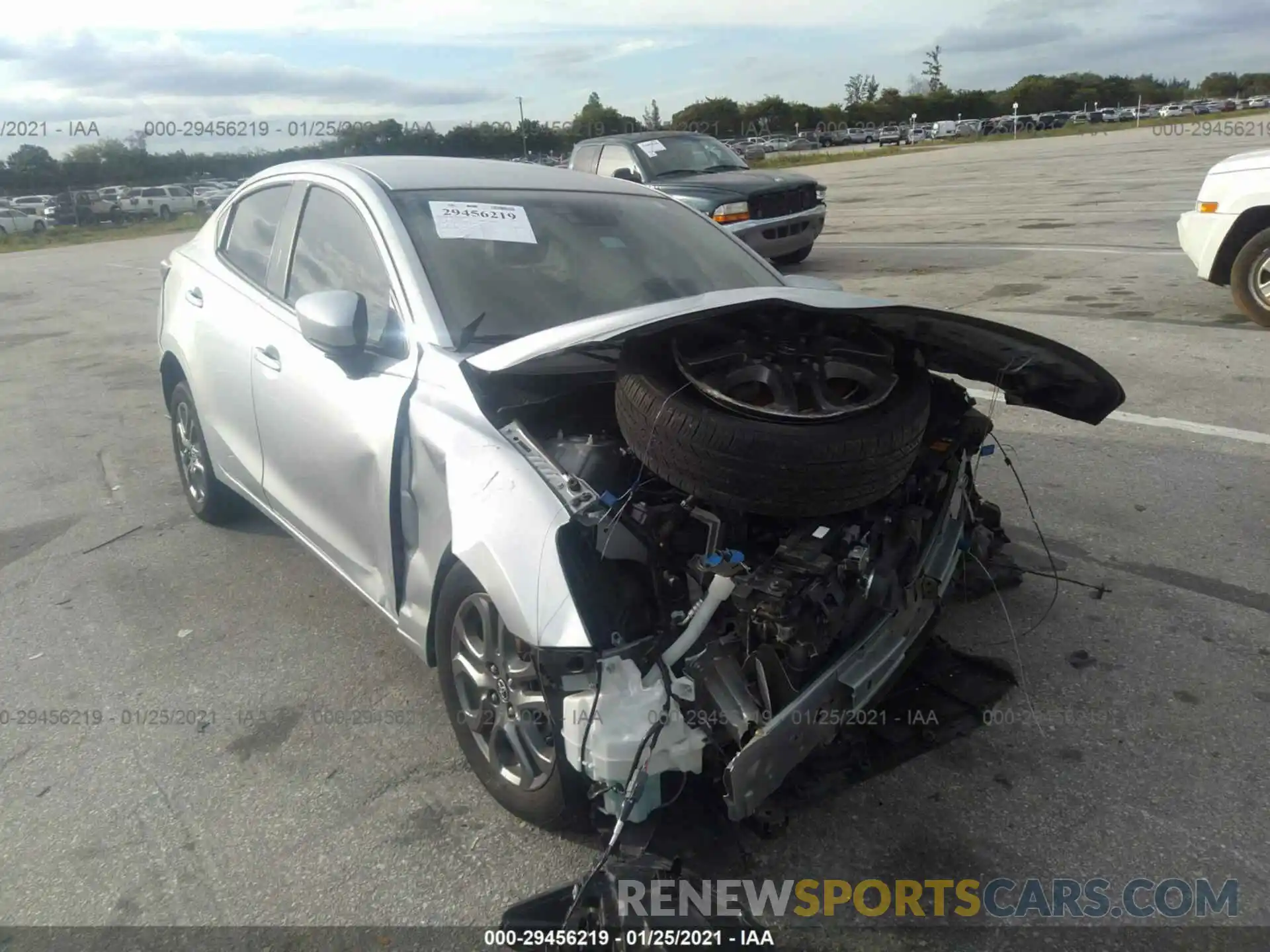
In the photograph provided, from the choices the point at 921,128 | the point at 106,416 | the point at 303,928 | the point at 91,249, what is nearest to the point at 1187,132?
the point at 921,128

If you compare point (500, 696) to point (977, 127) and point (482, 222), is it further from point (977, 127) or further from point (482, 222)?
point (977, 127)

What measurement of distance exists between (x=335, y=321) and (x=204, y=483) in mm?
2349

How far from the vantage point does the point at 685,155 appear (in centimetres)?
1300

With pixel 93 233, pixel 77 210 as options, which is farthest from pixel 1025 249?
pixel 77 210

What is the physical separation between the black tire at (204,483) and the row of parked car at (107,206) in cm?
3672

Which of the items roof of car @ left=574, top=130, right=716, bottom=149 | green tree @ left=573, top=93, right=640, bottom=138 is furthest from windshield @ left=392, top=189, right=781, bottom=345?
green tree @ left=573, top=93, right=640, bottom=138

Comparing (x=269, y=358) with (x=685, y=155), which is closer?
(x=269, y=358)

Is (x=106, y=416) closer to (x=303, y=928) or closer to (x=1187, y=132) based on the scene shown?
(x=303, y=928)

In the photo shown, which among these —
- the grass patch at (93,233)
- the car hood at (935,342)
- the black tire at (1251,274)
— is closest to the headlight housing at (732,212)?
the black tire at (1251,274)

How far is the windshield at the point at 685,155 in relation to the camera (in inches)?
499

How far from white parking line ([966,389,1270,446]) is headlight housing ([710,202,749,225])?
19.8ft

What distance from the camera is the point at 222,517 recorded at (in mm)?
5176

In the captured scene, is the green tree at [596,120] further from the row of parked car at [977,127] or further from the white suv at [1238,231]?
the white suv at [1238,231]

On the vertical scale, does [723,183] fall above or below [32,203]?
above
